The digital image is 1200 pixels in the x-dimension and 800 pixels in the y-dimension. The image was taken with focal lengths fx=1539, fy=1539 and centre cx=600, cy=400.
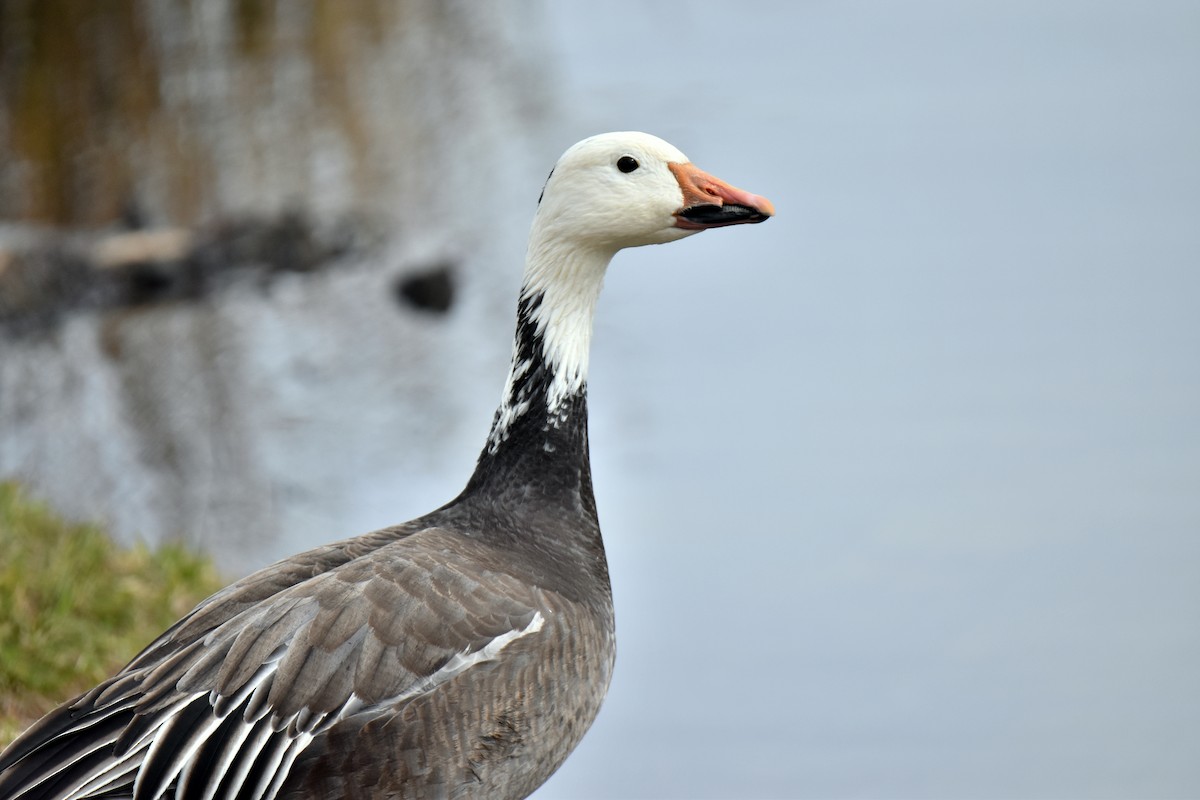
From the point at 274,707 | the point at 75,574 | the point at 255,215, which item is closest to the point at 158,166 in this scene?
the point at 255,215

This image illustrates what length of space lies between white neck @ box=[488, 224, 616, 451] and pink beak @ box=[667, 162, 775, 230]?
0.30m

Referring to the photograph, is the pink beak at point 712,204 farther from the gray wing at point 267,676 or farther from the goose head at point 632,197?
the gray wing at point 267,676

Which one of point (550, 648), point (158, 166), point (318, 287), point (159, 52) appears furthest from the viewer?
point (159, 52)

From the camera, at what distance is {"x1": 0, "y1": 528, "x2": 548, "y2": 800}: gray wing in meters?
3.74

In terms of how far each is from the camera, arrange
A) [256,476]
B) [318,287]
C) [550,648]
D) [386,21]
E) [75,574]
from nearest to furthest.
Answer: [550,648] → [75,574] → [256,476] → [318,287] → [386,21]

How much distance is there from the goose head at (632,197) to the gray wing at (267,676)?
1168mm

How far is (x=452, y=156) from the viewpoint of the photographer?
14438 millimetres

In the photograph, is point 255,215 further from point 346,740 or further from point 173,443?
point 346,740

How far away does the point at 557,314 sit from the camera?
4.84m

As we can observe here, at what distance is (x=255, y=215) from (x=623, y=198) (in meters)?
9.10

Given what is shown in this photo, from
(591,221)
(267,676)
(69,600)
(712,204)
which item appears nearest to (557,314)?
(591,221)

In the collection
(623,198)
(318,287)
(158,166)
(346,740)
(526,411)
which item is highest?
(158,166)

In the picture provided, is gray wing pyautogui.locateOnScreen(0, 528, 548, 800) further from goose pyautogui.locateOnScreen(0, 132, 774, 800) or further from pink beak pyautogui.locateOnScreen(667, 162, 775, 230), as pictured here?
pink beak pyautogui.locateOnScreen(667, 162, 775, 230)

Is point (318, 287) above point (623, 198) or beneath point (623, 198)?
above
